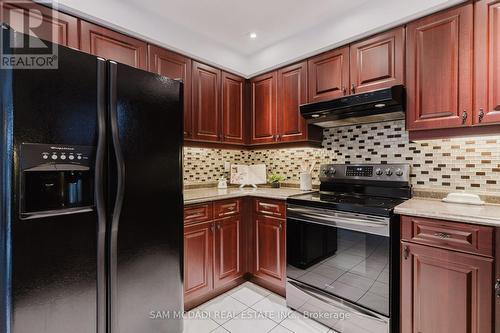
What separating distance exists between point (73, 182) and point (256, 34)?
2.07 meters

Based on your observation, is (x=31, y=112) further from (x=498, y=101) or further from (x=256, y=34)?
(x=498, y=101)

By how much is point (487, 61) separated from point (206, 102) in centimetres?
213

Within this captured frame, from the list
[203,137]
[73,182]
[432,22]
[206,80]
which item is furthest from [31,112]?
[432,22]

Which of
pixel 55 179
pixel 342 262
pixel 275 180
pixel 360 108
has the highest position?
pixel 360 108

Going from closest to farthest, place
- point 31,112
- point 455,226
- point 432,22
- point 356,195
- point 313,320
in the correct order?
point 31,112, point 455,226, point 432,22, point 313,320, point 356,195

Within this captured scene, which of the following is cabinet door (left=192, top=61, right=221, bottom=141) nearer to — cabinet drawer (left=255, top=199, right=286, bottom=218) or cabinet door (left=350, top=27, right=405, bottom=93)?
cabinet drawer (left=255, top=199, right=286, bottom=218)

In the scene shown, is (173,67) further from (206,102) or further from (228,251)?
(228,251)

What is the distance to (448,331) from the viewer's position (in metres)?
1.38

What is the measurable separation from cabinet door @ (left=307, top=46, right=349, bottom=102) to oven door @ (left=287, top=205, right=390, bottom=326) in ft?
3.47

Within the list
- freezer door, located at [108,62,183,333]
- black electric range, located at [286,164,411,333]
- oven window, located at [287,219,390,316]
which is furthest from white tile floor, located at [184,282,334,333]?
freezer door, located at [108,62,183,333]

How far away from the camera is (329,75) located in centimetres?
221

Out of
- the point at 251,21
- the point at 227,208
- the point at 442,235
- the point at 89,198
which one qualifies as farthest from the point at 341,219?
the point at 251,21

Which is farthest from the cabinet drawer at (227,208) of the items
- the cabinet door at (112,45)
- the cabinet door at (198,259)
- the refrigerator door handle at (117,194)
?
the cabinet door at (112,45)

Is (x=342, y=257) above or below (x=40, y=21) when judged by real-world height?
below
